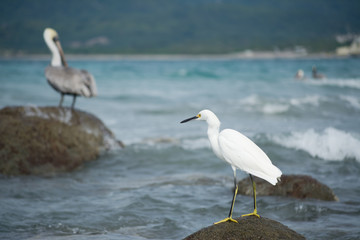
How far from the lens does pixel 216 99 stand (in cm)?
2433

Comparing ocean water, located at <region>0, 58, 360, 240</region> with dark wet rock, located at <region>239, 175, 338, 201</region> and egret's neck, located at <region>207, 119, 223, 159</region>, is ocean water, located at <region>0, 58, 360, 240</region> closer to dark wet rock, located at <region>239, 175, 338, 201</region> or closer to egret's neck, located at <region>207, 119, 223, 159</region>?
dark wet rock, located at <region>239, 175, 338, 201</region>

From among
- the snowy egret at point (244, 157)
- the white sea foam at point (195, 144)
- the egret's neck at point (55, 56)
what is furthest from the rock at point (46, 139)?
the snowy egret at point (244, 157)

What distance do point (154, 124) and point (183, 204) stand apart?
29.6 ft

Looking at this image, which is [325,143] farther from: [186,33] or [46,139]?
[186,33]

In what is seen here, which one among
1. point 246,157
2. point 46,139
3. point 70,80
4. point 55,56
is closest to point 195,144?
point 70,80

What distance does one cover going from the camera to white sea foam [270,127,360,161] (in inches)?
439

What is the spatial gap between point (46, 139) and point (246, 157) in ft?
18.1

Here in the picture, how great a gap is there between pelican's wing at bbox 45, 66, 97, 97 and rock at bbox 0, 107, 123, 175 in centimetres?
53

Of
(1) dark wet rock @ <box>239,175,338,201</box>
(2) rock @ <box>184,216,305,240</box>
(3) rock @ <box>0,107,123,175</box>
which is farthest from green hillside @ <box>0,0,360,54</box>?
(2) rock @ <box>184,216,305,240</box>

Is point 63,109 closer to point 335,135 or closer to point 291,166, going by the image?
point 291,166

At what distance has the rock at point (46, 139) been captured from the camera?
9.13 metres

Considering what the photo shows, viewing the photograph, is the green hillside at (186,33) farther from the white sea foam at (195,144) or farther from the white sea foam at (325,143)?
the white sea foam at (195,144)

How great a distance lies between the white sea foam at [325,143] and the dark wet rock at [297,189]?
345 cm

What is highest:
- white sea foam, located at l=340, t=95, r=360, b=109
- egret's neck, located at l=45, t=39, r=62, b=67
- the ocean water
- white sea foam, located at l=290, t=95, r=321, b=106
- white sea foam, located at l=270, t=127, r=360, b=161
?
white sea foam, located at l=340, t=95, r=360, b=109
